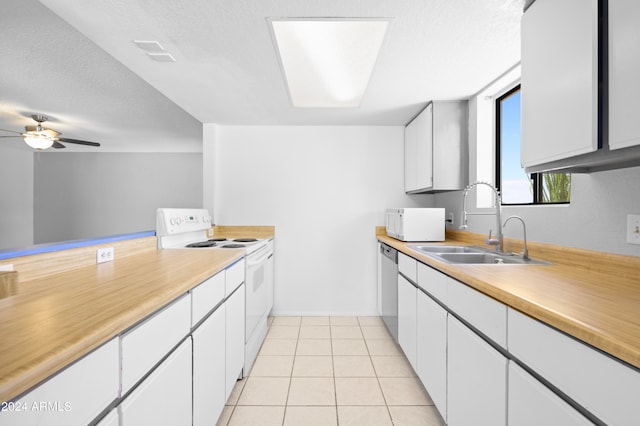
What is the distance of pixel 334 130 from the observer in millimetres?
3377

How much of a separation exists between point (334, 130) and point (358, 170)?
1.88 ft

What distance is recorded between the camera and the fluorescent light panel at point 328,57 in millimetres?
1962

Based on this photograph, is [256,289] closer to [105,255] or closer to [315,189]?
[105,255]

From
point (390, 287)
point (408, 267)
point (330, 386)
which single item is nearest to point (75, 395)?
point (330, 386)

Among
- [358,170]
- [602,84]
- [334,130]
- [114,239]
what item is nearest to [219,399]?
[114,239]

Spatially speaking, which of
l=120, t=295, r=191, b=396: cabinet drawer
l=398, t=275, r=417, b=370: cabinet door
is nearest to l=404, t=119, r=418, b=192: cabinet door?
l=398, t=275, r=417, b=370: cabinet door

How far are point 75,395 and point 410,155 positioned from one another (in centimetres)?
321

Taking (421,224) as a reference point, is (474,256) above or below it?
below

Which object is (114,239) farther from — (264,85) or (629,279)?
(629,279)

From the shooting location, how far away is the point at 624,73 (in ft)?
2.97

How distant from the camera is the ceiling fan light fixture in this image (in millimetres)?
1624

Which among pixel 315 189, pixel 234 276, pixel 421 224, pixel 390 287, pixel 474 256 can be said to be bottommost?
pixel 390 287

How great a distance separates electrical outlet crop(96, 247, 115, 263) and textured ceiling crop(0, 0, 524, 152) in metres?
0.98

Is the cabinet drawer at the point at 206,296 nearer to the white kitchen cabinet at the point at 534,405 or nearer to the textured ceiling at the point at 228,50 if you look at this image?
the white kitchen cabinet at the point at 534,405
